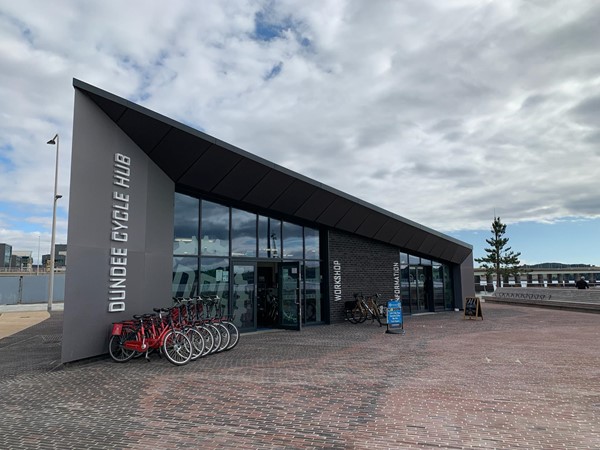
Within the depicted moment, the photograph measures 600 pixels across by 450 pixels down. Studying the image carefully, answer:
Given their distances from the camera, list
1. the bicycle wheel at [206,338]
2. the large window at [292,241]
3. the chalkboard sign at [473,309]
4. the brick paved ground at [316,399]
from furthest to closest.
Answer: the chalkboard sign at [473,309] < the large window at [292,241] < the bicycle wheel at [206,338] < the brick paved ground at [316,399]

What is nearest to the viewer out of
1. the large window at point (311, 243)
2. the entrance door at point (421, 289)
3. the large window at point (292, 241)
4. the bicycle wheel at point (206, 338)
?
the bicycle wheel at point (206, 338)

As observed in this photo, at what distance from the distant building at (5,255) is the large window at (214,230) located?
79737mm

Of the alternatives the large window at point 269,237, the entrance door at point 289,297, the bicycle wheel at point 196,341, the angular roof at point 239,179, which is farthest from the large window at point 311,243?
the bicycle wheel at point 196,341

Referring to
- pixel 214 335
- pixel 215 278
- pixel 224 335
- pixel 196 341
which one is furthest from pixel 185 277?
pixel 196 341

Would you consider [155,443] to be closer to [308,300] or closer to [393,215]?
[308,300]

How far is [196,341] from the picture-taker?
8.95 metres

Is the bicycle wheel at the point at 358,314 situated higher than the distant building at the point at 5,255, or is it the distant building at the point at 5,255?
the distant building at the point at 5,255

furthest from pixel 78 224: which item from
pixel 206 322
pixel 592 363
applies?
pixel 592 363

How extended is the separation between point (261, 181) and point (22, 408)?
8.00m

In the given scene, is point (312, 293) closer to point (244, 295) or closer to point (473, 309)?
point (244, 295)

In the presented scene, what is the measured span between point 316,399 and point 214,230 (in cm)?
748

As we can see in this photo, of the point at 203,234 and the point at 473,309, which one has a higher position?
the point at 203,234

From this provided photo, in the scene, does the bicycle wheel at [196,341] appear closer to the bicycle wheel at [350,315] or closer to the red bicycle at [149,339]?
the red bicycle at [149,339]

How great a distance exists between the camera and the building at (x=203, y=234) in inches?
346
